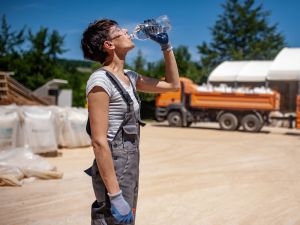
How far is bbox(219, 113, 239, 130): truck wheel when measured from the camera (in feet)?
63.9

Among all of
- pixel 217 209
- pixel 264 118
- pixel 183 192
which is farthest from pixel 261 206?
pixel 264 118

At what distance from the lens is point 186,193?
6320 mm

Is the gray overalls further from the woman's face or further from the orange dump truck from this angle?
the orange dump truck

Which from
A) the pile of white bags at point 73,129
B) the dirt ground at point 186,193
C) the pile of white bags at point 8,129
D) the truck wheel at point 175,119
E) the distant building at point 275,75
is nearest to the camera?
the dirt ground at point 186,193

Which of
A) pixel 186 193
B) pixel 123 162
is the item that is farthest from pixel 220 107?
pixel 123 162

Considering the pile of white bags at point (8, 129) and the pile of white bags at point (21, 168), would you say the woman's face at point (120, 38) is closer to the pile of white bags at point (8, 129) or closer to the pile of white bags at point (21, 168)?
the pile of white bags at point (21, 168)

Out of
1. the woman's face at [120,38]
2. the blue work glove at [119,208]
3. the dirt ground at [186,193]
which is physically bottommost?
the dirt ground at [186,193]

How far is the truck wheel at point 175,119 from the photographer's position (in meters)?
20.8

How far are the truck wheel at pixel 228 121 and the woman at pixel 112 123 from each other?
56.7 feet

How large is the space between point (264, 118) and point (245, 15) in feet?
109

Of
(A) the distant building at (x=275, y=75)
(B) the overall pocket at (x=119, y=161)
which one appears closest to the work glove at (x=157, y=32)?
(B) the overall pocket at (x=119, y=161)

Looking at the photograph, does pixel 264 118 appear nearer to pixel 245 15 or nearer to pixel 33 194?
pixel 33 194

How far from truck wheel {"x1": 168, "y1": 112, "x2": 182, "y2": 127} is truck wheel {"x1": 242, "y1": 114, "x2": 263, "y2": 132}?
10.5 feet

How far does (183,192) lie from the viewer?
638 cm
